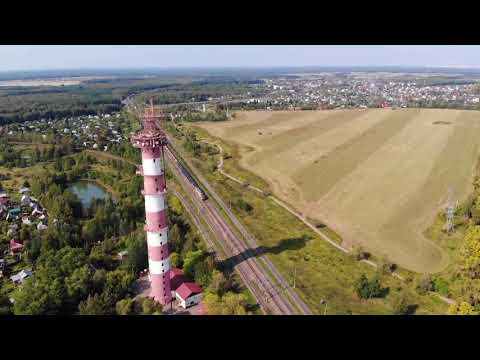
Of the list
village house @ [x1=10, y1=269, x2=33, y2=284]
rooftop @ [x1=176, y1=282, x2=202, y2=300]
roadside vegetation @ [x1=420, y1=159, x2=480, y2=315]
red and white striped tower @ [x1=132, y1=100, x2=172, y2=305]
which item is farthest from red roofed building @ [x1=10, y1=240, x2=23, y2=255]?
roadside vegetation @ [x1=420, y1=159, x2=480, y2=315]

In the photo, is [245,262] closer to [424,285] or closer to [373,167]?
[424,285]

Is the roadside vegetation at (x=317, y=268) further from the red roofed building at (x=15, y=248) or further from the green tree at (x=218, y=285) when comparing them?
the red roofed building at (x=15, y=248)
